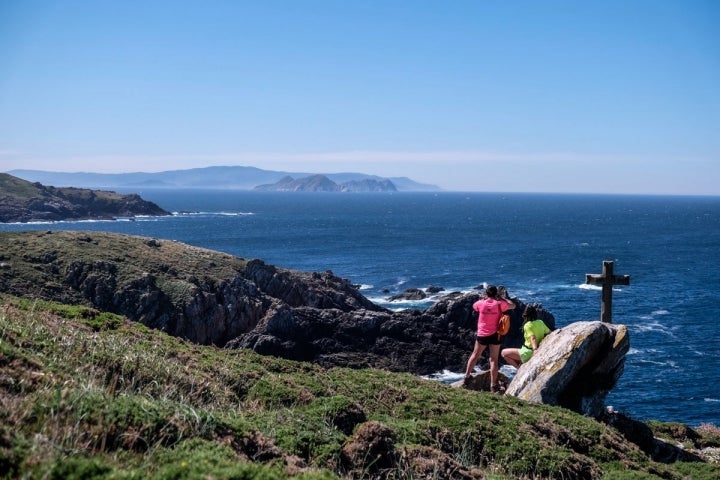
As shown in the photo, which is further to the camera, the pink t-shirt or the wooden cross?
the wooden cross

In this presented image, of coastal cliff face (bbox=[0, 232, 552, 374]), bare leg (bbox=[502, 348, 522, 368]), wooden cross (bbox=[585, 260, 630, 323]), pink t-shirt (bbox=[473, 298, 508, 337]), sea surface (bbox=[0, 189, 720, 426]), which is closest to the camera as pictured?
pink t-shirt (bbox=[473, 298, 508, 337])

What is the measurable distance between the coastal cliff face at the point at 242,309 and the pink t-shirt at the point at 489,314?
25986 millimetres

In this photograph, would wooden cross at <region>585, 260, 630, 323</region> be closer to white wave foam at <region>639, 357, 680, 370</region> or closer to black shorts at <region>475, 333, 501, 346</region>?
black shorts at <region>475, 333, 501, 346</region>

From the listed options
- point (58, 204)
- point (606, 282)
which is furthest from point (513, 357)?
point (58, 204)

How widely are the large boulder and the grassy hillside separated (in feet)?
4.68

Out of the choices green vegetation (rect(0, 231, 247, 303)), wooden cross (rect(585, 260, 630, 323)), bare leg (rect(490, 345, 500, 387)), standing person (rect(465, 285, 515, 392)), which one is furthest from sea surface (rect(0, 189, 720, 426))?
standing person (rect(465, 285, 515, 392))

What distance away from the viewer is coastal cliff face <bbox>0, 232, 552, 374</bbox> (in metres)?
42.4

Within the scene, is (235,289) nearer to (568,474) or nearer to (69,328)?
(69,328)

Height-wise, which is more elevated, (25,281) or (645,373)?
(25,281)

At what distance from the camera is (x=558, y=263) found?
8625cm

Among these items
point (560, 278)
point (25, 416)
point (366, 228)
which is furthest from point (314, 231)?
point (25, 416)

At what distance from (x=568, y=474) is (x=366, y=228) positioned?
130175 millimetres

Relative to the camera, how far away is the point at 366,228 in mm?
139750

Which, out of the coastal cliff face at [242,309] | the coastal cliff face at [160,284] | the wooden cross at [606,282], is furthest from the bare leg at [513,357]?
the coastal cliff face at [160,284]
